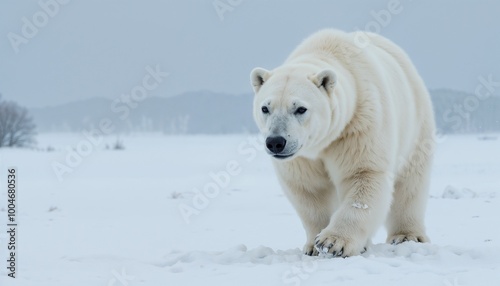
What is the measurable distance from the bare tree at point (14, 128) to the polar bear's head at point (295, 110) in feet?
126

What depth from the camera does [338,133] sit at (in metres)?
5.20

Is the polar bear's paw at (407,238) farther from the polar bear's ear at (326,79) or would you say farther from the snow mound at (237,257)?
the polar bear's ear at (326,79)

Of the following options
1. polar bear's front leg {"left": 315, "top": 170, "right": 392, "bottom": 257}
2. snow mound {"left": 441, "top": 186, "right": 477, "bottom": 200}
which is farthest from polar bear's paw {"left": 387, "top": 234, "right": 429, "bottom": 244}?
snow mound {"left": 441, "top": 186, "right": 477, "bottom": 200}

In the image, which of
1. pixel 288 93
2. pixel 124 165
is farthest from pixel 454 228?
pixel 124 165

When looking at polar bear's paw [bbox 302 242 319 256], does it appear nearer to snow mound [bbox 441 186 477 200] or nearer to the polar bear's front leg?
the polar bear's front leg

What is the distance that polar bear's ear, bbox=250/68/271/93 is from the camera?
17.4 feet

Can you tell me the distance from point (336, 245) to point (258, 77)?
57.6 inches

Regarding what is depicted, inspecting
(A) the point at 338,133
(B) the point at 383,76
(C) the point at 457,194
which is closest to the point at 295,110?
(A) the point at 338,133

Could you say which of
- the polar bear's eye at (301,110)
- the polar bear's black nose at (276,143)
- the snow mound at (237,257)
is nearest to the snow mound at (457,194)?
the snow mound at (237,257)

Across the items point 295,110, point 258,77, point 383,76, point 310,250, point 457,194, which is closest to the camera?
point 295,110

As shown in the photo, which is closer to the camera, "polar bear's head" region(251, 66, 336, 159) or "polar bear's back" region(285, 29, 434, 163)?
"polar bear's head" region(251, 66, 336, 159)

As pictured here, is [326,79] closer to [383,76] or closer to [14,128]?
[383,76]

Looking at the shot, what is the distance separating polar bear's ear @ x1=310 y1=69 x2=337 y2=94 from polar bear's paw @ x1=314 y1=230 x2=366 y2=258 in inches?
42.6

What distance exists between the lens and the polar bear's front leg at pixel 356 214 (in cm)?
492
